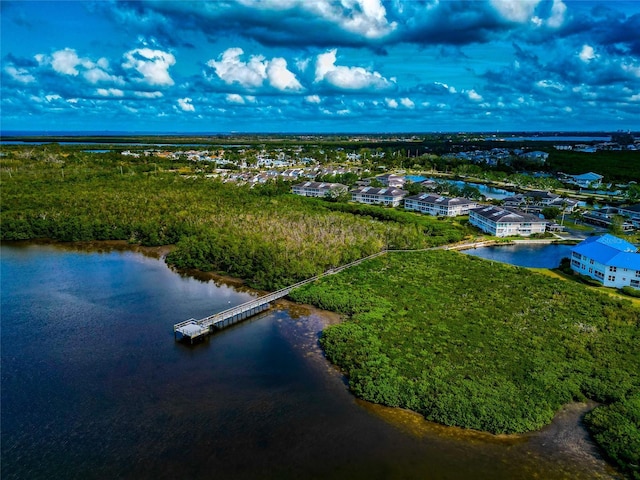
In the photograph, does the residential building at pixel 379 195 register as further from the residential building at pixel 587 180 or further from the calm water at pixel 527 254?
the residential building at pixel 587 180

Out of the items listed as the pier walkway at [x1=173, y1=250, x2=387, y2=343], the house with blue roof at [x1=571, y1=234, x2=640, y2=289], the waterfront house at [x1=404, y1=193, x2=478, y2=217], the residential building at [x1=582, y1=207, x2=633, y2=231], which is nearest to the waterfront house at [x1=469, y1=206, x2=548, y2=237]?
the waterfront house at [x1=404, y1=193, x2=478, y2=217]

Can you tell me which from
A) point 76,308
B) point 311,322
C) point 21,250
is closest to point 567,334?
point 311,322

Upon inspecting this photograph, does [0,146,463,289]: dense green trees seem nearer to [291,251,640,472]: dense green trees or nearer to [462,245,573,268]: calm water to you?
[462,245,573,268]: calm water

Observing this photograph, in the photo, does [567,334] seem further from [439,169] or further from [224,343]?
[439,169]

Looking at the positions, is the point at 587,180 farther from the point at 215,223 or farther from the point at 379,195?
the point at 215,223

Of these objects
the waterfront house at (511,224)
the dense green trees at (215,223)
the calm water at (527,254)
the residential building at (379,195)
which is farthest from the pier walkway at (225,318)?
the residential building at (379,195)
